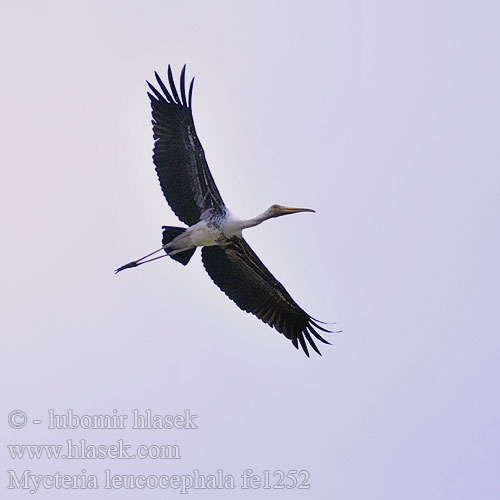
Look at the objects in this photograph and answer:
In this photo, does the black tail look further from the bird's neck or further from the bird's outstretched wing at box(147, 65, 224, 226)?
the bird's neck

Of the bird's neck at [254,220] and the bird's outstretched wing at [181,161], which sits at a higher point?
the bird's outstretched wing at [181,161]

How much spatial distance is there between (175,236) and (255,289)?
2372mm

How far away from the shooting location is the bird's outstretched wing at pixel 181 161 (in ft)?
79.6

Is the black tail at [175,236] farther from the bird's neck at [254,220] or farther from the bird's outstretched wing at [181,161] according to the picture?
the bird's neck at [254,220]

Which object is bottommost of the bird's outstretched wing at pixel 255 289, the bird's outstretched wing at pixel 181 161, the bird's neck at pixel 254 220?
the bird's outstretched wing at pixel 255 289

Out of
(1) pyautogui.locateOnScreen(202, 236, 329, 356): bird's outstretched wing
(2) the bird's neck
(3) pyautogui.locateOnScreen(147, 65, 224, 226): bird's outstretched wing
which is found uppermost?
(3) pyautogui.locateOnScreen(147, 65, 224, 226): bird's outstretched wing

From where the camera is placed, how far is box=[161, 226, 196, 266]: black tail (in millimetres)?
24359

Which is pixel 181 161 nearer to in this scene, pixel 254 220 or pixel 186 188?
pixel 186 188

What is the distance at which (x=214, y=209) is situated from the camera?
24.4m

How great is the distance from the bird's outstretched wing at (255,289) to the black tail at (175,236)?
2.09 feet

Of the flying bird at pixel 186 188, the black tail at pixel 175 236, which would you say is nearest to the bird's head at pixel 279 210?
the flying bird at pixel 186 188

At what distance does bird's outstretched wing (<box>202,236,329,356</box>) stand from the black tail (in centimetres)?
64

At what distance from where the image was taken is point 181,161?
79.7ft

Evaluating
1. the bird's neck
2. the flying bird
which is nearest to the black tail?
the flying bird
